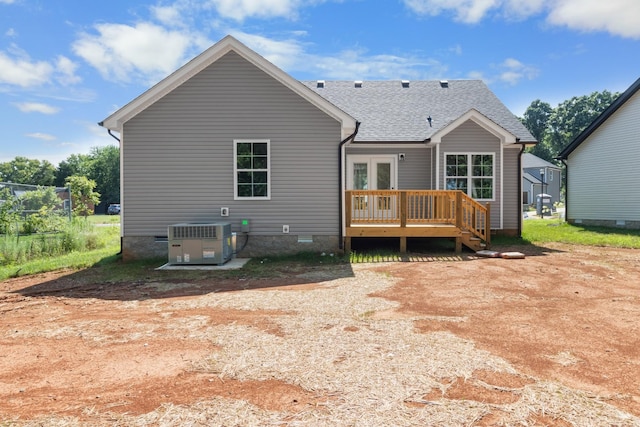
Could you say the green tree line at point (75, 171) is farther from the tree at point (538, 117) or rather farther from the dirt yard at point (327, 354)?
the tree at point (538, 117)

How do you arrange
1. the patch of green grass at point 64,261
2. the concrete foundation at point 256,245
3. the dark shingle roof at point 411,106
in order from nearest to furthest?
1. the patch of green grass at point 64,261
2. the concrete foundation at point 256,245
3. the dark shingle roof at point 411,106

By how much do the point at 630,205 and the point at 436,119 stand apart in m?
9.14

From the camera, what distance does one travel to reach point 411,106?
48.3 ft

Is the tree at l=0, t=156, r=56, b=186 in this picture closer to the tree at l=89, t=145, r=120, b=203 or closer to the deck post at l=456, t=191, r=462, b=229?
the tree at l=89, t=145, r=120, b=203

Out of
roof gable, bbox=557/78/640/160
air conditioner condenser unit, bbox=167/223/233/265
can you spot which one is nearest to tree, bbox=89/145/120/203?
air conditioner condenser unit, bbox=167/223/233/265

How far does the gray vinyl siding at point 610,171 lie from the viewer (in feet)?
50.5

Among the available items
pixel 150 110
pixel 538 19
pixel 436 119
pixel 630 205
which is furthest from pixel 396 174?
pixel 538 19

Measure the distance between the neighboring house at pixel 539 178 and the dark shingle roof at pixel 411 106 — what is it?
27.9 meters

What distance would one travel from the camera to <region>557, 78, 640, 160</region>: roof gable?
15.3m

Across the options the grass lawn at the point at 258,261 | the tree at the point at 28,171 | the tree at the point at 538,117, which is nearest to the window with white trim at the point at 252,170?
the grass lawn at the point at 258,261

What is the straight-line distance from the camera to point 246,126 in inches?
386

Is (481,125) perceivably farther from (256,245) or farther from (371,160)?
(256,245)

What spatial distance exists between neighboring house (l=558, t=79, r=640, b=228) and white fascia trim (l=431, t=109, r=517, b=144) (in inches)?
289

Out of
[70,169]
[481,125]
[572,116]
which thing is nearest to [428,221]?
[481,125]
